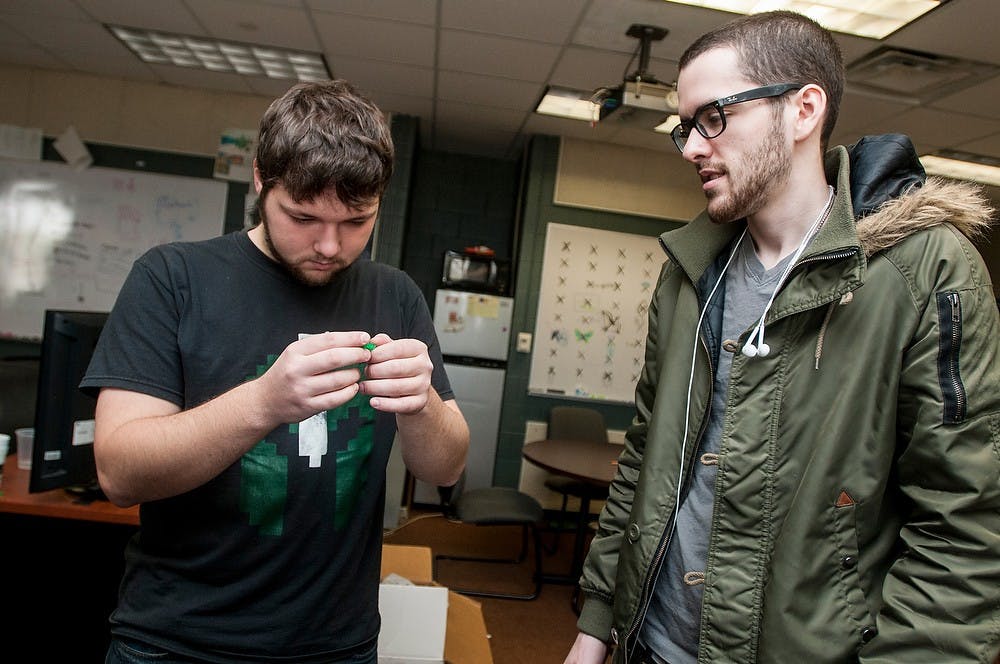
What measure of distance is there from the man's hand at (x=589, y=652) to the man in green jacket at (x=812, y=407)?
0.07 metres

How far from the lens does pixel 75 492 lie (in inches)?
77.7

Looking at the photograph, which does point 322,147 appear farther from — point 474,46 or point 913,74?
point 913,74

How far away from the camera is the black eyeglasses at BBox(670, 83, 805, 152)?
1.03m

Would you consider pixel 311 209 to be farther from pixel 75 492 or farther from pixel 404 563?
pixel 404 563

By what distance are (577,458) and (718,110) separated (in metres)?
2.99

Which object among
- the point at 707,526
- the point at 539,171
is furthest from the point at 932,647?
the point at 539,171

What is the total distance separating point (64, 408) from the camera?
72.2 inches

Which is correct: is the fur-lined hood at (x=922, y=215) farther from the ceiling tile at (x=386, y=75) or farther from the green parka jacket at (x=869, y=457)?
the ceiling tile at (x=386, y=75)

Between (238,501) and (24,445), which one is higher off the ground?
(238,501)

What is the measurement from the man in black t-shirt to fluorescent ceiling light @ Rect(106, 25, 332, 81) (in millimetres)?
3518

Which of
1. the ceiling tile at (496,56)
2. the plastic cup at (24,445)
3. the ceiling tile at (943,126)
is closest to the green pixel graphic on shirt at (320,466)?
the plastic cup at (24,445)

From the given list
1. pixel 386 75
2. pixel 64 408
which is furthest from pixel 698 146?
pixel 386 75

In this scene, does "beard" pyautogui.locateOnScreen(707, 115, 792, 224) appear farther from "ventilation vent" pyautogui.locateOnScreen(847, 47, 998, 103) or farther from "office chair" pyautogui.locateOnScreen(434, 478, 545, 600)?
"ventilation vent" pyautogui.locateOnScreen(847, 47, 998, 103)

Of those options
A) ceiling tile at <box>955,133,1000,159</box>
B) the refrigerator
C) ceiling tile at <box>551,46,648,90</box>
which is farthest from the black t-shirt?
ceiling tile at <box>955,133,1000,159</box>
